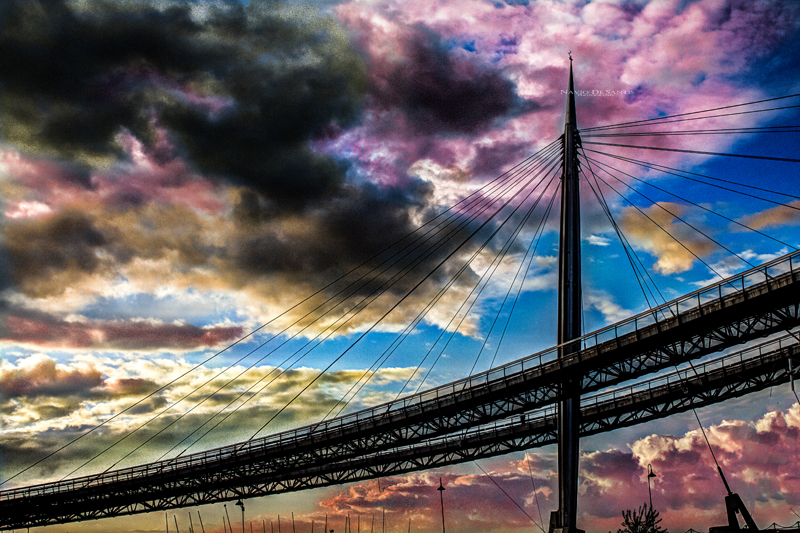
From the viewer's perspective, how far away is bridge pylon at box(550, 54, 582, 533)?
115 feet

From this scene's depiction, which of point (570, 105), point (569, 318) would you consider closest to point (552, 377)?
point (569, 318)

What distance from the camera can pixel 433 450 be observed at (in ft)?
155

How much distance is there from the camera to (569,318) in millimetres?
37500

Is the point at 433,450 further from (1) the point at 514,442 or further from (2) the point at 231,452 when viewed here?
(2) the point at 231,452

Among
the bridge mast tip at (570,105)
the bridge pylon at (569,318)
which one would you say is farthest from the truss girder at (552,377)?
the bridge mast tip at (570,105)

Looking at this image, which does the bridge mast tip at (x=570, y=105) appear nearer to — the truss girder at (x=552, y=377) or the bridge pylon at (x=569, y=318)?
the bridge pylon at (x=569, y=318)

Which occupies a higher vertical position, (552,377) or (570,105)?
(570,105)

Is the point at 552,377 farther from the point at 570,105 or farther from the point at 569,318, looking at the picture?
the point at 570,105

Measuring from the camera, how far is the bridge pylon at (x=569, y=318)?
35.0 metres

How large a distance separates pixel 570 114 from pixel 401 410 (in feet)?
79.5

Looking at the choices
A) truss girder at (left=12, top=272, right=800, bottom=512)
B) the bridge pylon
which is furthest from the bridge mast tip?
truss girder at (left=12, top=272, right=800, bottom=512)

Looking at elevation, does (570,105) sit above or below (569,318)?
above

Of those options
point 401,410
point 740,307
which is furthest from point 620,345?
point 401,410

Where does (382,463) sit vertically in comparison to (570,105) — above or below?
below
